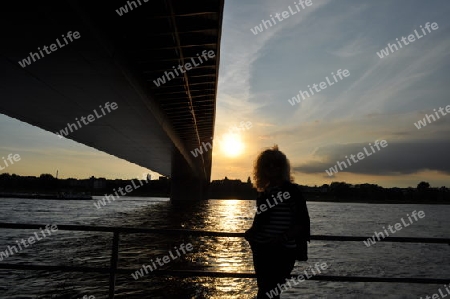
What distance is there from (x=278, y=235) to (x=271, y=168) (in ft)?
1.89

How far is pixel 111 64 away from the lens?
1479 centimetres

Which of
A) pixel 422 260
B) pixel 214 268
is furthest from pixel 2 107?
pixel 422 260

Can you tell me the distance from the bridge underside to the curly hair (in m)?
9.13

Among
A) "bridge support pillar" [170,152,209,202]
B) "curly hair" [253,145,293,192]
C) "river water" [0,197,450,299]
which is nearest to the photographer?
"curly hair" [253,145,293,192]

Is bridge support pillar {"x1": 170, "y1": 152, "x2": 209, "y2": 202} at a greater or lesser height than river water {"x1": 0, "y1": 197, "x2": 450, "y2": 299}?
greater

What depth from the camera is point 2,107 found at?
77.5 ft

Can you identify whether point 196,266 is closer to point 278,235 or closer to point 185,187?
point 278,235

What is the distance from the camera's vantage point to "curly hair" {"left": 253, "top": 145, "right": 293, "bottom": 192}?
323cm

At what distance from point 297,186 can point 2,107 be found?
83.3ft

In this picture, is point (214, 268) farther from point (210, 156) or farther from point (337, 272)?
point (210, 156)

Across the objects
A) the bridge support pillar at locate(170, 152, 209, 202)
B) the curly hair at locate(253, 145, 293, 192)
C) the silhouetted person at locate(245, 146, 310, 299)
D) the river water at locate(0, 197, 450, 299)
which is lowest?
the river water at locate(0, 197, 450, 299)

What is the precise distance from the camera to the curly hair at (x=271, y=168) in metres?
3.23

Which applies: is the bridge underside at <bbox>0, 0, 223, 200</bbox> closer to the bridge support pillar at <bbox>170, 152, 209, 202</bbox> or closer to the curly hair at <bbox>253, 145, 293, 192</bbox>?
the curly hair at <bbox>253, 145, 293, 192</bbox>

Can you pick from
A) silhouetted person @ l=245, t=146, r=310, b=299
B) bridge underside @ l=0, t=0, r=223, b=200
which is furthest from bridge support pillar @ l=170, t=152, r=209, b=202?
silhouetted person @ l=245, t=146, r=310, b=299
